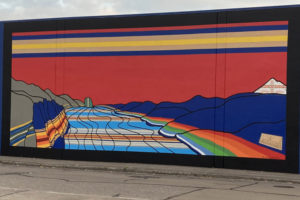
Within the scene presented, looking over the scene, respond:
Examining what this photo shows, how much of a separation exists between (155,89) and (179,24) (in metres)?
2.41

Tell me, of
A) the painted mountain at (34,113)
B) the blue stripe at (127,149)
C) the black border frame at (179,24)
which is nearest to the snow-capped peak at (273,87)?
the black border frame at (179,24)

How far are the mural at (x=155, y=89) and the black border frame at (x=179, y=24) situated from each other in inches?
7.6

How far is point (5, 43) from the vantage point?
69.1ft

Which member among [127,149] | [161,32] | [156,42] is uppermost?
[161,32]

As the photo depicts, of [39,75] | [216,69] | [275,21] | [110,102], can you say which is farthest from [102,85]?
[275,21]

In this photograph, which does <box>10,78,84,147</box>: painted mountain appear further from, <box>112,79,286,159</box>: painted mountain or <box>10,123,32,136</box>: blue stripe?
<box>112,79,286,159</box>: painted mountain

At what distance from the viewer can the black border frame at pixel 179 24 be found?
17.1 m

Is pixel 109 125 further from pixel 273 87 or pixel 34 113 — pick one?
pixel 273 87

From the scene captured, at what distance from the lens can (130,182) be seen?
45.5 ft

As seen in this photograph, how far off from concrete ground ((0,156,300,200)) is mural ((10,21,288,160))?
1119mm

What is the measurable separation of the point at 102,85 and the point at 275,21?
257 inches

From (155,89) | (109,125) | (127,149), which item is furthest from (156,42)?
(127,149)

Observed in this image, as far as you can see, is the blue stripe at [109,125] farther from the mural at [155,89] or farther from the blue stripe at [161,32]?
the blue stripe at [161,32]

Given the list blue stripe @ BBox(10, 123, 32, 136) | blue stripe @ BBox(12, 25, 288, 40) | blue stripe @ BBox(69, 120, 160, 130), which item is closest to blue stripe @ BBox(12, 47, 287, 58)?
blue stripe @ BBox(12, 25, 288, 40)
